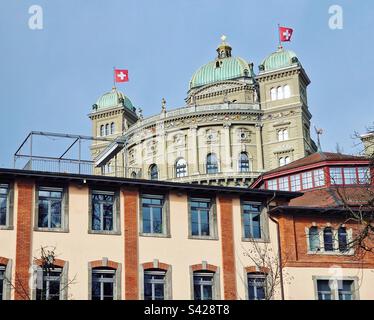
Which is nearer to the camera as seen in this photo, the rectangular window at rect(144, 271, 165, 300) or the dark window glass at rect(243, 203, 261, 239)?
the rectangular window at rect(144, 271, 165, 300)

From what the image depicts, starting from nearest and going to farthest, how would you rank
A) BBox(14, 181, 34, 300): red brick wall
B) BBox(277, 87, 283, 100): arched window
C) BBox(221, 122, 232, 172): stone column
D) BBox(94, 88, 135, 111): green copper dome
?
BBox(14, 181, 34, 300): red brick wall < BBox(221, 122, 232, 172): stone column < BBox(277, 87, 283, 100): arched window < BBox(94, 88, 135, 111): green copper dome

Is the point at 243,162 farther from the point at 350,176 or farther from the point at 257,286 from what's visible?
the point at 257,286

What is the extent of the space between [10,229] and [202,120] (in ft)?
180

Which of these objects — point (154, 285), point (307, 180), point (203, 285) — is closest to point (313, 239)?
point (203, 285)

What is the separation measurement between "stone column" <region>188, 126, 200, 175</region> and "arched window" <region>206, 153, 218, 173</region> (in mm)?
1429

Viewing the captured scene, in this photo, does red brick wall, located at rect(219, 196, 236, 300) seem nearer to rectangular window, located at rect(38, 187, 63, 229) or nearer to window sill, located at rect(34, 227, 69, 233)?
window sill, located at rect(34, 227, 69, 233)

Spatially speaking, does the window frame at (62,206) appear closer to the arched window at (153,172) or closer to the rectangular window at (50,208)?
the rectangular window at (50,208)

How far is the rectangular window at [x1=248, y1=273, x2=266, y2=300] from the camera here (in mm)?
32800

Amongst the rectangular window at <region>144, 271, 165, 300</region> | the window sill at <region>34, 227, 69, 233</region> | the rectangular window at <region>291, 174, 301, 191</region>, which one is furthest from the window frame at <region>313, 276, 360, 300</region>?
the window sill at <region>34, 227, 69, 233</region>

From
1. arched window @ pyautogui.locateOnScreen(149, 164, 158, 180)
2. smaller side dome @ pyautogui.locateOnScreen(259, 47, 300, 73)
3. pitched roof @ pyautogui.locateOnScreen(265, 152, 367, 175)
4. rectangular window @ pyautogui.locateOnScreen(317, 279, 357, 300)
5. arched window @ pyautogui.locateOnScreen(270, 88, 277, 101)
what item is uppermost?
smaller side dome @ pyautogui.locateOnScreen(259, 47, 300, 73)

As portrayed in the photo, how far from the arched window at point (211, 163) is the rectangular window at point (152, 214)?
5063cm

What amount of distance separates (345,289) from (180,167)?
51.5m
